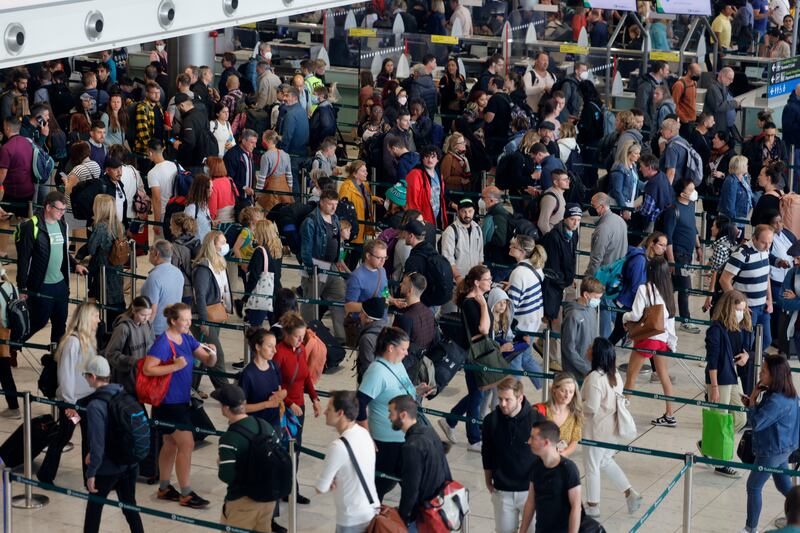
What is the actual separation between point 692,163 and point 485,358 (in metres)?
5.93

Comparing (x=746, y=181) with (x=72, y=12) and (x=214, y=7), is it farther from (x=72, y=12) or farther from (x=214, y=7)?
(x=72, y=12)

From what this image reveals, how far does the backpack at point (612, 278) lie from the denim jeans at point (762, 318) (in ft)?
3.94

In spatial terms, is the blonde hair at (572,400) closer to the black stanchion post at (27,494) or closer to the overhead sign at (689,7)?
the black stanchion post at (27,494)

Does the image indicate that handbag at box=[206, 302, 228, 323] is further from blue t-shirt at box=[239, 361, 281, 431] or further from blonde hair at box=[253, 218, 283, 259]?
blue t-shirt at box=[239, 361, 281, 431]

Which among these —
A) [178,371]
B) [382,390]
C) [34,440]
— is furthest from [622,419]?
[34,440]

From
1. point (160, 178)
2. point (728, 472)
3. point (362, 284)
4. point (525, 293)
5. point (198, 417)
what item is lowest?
point (728, 472)

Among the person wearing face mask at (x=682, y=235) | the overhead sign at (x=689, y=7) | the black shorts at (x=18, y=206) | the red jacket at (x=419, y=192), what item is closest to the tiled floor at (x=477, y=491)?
the person wearing face mask at (x=682, y=235)

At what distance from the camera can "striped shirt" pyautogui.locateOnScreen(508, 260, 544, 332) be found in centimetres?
1188

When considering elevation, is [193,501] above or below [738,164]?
below

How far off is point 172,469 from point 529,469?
3.07 metres

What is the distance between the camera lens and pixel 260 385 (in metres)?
9.41

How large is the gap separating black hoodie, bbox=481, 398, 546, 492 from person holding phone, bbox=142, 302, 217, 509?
2268 millimetres

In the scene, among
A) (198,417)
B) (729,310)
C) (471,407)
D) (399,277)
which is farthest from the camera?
(399,277)

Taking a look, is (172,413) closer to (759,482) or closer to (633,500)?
(633,500)
